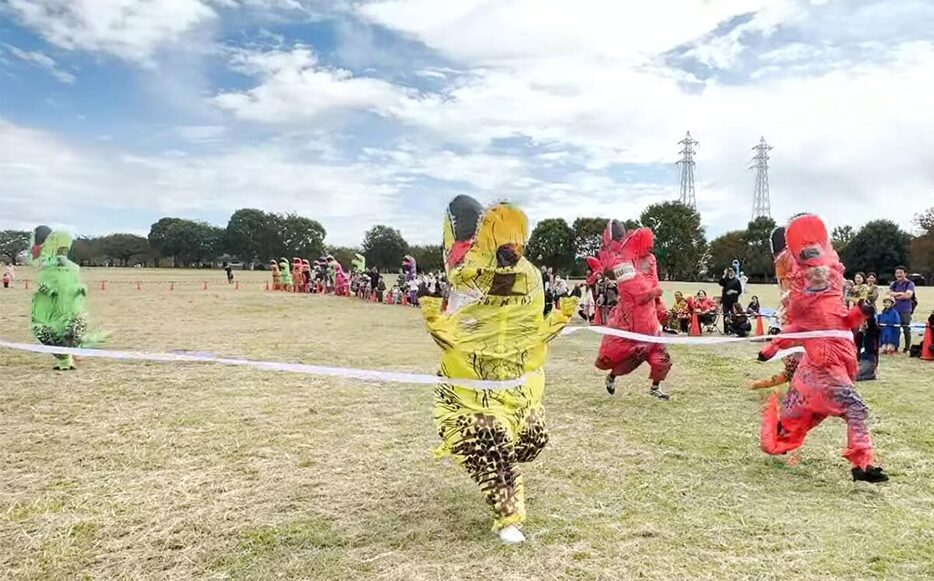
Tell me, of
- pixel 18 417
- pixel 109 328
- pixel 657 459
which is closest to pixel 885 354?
pixel 657 459

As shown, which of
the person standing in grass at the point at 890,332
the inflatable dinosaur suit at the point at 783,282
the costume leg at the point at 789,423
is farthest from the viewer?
the person standing in grass at the point at 890,332

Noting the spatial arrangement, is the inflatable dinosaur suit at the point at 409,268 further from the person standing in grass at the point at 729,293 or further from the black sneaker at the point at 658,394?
the black sneaker at the point at 658,394

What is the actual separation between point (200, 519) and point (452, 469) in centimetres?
181

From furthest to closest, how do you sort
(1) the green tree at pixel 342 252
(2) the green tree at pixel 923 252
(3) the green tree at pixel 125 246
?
(3) the green tree at pixel 125 246, (1) the green tree at pixel 342 252, (2) the green tree at pixel 923 252

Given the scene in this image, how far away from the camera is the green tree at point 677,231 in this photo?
5353cm

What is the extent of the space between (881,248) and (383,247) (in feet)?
129

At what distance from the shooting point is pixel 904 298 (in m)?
12.3

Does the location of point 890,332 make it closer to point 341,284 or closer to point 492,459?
point 492,459

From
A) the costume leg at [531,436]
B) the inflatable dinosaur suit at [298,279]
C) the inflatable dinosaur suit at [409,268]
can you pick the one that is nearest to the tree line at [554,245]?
the inflatable dinosaur suit at [298,279]

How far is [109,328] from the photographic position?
51.8ft

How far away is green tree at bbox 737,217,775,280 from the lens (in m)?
56.3

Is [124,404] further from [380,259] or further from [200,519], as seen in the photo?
[380,259]

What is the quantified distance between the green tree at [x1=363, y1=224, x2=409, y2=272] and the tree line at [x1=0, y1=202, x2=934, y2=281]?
9 centimetres

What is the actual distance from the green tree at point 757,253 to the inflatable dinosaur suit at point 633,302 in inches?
2037
